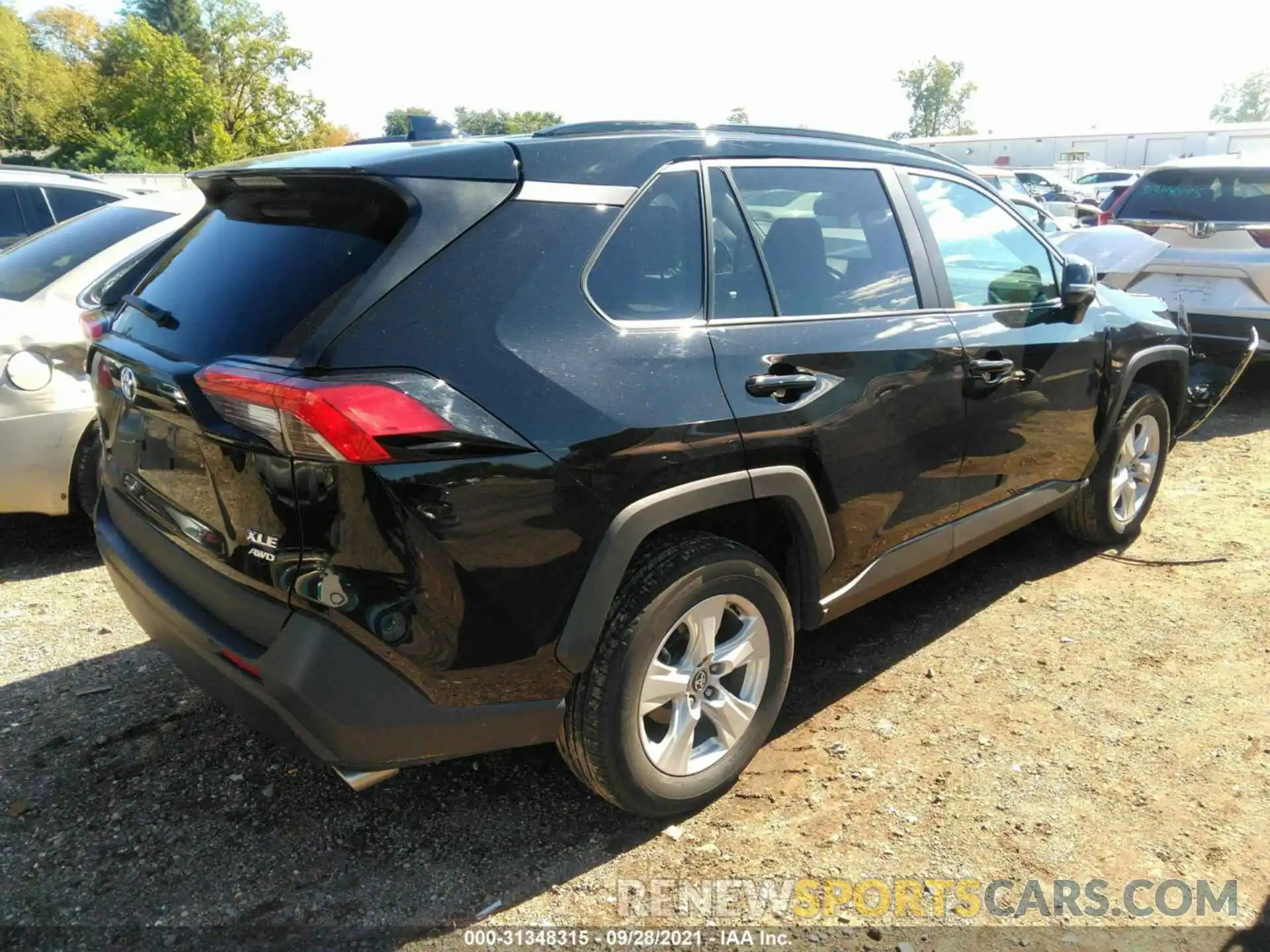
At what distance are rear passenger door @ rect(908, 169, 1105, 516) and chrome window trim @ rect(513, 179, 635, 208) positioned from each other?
1394 millimetres

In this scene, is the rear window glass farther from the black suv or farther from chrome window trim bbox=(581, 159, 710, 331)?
chrome window trim bbox=(581, 159, 710, 331)

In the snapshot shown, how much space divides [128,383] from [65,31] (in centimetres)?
8670

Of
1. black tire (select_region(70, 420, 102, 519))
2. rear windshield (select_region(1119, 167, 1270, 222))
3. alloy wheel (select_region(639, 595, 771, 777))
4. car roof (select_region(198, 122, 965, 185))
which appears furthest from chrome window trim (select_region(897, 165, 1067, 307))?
rear windshield (select_region(1119, 167, 1270, 222))

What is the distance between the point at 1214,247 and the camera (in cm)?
721

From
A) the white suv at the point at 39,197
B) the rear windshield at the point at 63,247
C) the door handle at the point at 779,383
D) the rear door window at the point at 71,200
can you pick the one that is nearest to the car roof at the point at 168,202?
the rear windshield at the point at 63,247

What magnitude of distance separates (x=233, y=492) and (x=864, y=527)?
1852 millimetres

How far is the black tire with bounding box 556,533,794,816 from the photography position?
7.66 feet

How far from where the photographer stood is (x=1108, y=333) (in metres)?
4.02

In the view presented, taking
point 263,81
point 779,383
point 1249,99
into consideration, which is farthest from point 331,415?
point 1249,99

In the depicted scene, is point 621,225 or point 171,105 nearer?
point 621,225

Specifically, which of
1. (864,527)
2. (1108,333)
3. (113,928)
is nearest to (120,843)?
(113,928)

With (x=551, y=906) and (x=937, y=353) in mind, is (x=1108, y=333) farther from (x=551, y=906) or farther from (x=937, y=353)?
(x=551, y=906)

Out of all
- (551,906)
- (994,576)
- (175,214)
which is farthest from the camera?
(175,214)

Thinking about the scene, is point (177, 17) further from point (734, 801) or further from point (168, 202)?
point (734, 801)
